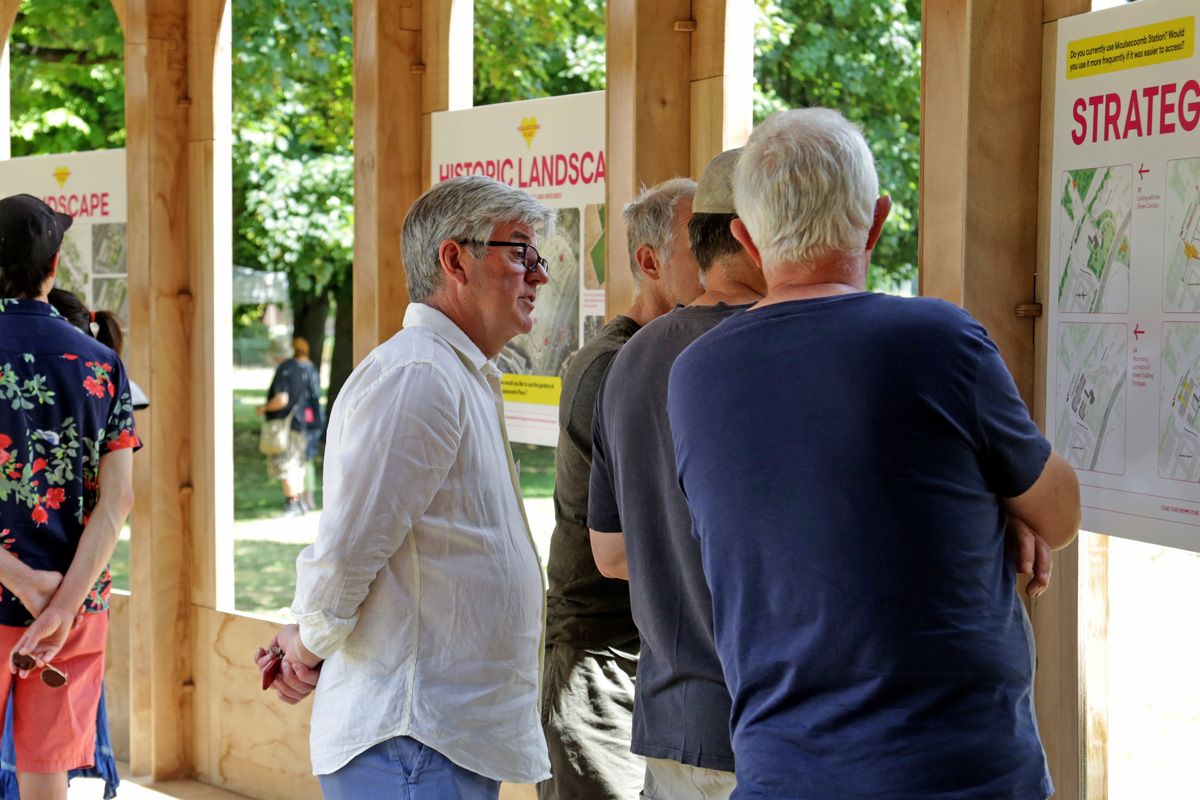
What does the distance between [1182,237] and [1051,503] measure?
107cm

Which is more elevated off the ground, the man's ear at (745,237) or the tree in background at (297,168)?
the tree in background at (297,168)

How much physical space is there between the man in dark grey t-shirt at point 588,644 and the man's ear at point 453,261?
0.40m

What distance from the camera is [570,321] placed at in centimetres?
371

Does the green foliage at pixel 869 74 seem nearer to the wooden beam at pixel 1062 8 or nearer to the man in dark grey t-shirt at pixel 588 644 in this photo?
the wooden beam at pixel 1062 8

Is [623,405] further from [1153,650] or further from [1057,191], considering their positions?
[1153,650]

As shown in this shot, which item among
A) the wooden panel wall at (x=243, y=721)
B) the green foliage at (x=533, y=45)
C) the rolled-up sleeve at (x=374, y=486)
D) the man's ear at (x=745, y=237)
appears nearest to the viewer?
the man's ear at (x=745, y=237)

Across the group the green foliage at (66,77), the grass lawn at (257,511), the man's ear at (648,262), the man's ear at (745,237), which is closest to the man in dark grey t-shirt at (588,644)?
the man's ear at (648,262)

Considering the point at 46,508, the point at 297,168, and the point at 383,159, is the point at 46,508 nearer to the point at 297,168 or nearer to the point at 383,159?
the point at 383,159

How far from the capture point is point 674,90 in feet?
10.9

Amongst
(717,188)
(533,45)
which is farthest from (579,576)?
(533,45)

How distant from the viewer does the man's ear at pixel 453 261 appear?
2.06 metres

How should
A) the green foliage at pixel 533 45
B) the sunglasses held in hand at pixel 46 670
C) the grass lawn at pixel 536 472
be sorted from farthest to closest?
1. the grass lawn at pixel 536 472
2. the green foliage at pixel 533 45
3. the sunglasses held in hand at pixel 46 670

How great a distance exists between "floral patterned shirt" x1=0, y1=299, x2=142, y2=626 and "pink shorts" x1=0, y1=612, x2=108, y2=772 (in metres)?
0.08

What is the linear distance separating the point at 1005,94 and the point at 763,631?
61.5 inches
